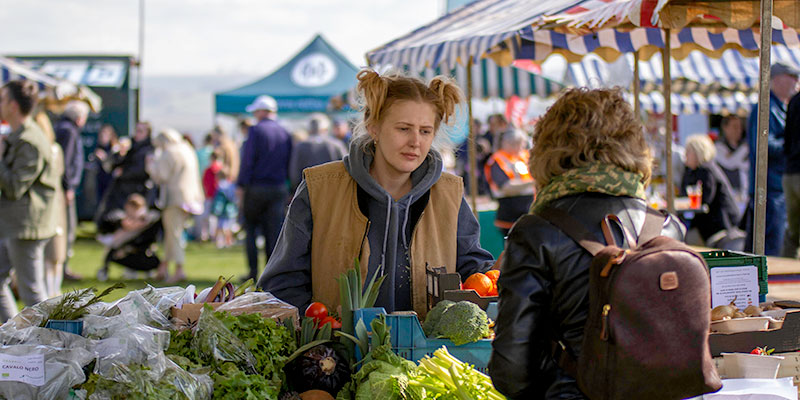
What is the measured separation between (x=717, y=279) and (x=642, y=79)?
10.3 m

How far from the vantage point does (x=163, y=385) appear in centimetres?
233

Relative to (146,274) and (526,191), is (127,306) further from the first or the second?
(146,274)

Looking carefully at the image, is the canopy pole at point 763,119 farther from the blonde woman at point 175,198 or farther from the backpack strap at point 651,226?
the blonde woman at point 175,198

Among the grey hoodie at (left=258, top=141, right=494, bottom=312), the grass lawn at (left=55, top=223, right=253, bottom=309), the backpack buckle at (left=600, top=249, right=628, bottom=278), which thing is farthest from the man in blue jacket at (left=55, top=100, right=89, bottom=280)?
the backpack buckle at (left=600, top=249, right=628, bottom=278)

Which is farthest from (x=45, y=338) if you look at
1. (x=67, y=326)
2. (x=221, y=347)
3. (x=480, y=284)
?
(x=480, y=284)

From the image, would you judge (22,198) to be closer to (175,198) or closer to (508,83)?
(175,198)

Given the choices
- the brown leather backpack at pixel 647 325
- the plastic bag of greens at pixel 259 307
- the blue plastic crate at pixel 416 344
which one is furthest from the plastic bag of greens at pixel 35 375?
the brown leather backpack at pixel 647 325

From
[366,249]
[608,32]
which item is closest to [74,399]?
[366,249]

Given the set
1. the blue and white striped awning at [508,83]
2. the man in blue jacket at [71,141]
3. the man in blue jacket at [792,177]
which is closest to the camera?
the man in blue jacket at [792,177]

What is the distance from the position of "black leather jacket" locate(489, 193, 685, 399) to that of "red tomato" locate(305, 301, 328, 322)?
105cm

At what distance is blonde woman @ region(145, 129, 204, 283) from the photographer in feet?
29.9

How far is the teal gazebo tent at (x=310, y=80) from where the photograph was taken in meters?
18.6

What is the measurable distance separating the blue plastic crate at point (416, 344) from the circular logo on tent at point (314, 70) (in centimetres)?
1676

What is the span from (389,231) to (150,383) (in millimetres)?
1159
